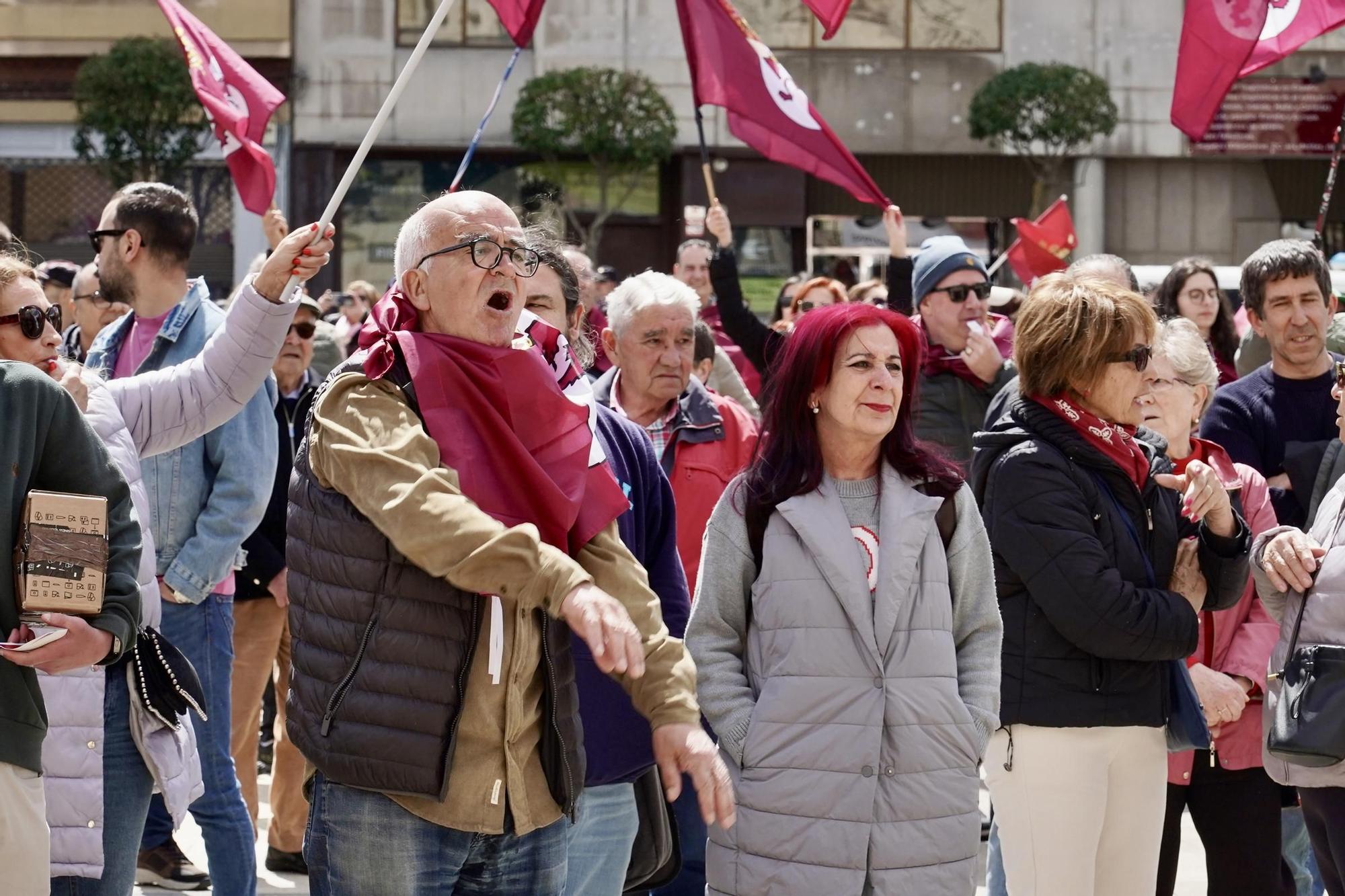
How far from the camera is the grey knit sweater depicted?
4180 mm

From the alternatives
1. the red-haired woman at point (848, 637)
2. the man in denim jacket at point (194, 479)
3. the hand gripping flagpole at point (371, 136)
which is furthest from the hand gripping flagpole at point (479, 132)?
the red-haired woman at point (848, 637)

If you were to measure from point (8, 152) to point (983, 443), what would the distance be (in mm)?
24551

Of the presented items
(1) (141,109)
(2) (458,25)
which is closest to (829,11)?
(1) (141,109)

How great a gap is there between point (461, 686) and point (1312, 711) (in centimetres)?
234

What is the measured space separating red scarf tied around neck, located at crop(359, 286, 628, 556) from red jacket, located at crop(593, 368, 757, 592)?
199cm

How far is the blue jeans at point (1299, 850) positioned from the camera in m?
5.99

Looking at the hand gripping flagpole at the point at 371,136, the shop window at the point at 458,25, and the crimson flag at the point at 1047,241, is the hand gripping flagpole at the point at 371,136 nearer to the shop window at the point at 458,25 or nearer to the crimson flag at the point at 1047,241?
the crimson flag at the point at 1047,241

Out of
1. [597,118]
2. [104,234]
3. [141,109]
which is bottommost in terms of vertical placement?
[104,234]

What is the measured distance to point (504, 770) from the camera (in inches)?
130

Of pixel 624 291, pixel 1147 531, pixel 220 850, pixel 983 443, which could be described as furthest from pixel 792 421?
pixel 220 850

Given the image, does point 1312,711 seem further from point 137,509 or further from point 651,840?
point 137,509

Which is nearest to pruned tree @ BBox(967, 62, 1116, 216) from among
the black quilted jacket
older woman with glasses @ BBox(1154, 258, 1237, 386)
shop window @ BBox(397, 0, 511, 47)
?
shop window @ BBox(397, 0, 511, 47)

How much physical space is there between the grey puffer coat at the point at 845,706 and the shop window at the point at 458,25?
22594mm

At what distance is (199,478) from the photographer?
593cm
